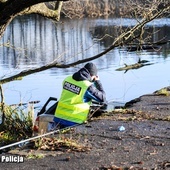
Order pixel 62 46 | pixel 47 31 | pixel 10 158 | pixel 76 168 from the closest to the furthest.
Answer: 1. pixel 76 168
2. pixel 10 158
3. pixel 62 46
4. pixel 47 31

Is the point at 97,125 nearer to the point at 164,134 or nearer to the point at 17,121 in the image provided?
the point at 164,134

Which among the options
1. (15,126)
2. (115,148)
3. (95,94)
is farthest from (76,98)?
(115,148)

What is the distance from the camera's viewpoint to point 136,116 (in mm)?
9930

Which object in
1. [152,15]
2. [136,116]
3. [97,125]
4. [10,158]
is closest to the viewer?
[10,158]

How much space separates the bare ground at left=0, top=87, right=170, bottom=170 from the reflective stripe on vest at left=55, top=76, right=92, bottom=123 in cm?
28

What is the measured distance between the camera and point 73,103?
905 cm

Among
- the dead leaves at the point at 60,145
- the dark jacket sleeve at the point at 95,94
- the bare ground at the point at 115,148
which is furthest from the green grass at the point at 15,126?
the dead leaves at the point at 60,145

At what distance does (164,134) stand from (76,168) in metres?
2.40

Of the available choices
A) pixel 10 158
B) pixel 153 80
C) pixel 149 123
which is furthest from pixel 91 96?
pixel 153 80

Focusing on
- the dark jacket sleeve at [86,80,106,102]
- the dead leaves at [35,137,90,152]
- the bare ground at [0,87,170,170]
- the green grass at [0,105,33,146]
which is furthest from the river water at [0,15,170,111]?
the dead leaves at [35,137,90,152]

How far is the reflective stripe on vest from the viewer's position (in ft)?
29.5

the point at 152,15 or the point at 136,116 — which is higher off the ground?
the point at 152,15

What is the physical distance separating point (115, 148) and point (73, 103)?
80.8 inches

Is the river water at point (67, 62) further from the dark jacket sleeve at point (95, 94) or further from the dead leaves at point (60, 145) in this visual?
the dead leaves at point (60, 145)
